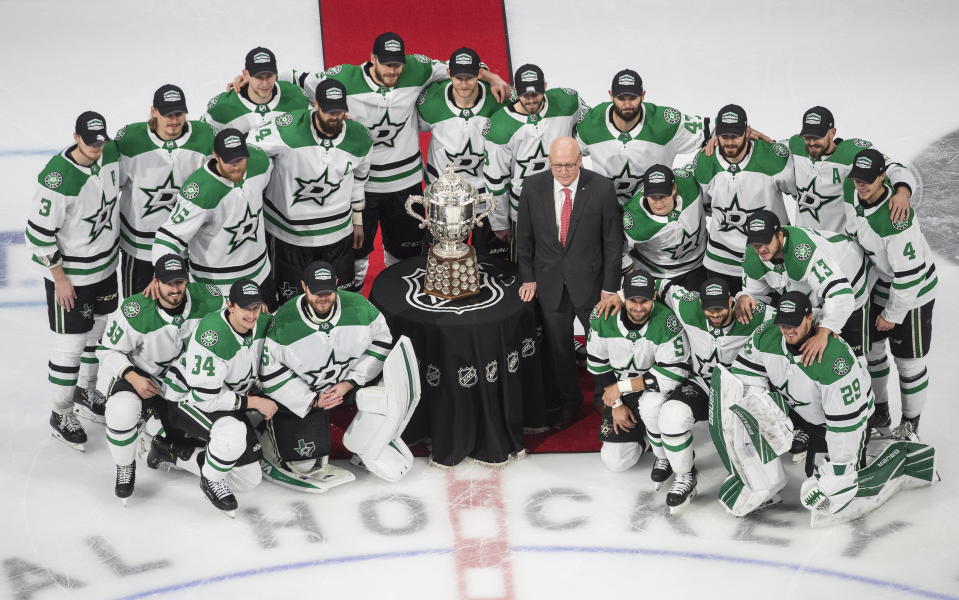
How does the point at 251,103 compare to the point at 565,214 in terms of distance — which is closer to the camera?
the point at 565,214

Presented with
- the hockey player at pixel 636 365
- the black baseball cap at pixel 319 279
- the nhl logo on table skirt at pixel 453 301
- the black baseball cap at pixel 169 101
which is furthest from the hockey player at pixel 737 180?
the black baseball cap at pixel 169 101

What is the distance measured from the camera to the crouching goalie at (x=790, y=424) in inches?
237

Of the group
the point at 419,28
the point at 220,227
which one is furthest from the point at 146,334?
the point at 419,28

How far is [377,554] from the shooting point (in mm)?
6141

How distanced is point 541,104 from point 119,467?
8.77ft

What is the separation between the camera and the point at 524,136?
704cm

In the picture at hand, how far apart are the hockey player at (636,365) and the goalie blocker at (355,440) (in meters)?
0.89

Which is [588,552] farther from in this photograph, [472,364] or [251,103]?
[251,103]

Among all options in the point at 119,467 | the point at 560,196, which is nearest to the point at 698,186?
the point at 560,196

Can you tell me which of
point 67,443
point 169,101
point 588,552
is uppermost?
point 169,101

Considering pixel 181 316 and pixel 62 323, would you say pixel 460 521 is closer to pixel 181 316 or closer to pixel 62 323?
pixel 181 316

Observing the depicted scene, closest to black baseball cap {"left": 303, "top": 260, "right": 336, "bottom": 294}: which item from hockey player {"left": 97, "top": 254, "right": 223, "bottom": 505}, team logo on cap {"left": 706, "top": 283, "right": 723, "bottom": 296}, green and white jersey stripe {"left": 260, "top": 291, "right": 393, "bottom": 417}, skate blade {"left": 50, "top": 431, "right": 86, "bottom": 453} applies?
green and white jersey stripe {"left": 260, "top": 291, "right": 393, "bottom": 417}

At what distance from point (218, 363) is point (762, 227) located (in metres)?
2.48

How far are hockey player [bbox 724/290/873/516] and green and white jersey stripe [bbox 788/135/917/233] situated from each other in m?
0.85
